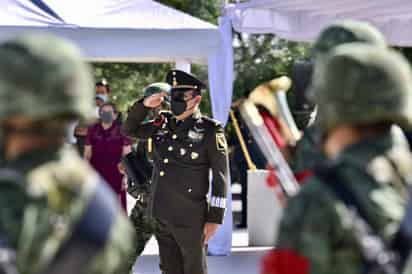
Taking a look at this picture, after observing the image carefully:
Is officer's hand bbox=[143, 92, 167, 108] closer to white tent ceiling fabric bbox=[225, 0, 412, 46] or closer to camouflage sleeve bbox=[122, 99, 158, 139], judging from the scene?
camouflage sleeve bbox=[122, 99, 158, 139]

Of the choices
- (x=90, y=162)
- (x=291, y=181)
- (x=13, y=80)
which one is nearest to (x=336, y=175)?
(x=291, y=181)

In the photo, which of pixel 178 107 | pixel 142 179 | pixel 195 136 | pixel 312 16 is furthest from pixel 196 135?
pixel 312 16

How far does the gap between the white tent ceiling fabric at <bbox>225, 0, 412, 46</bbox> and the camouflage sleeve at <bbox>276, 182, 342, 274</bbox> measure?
621cm

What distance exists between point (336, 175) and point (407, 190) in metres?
0.33

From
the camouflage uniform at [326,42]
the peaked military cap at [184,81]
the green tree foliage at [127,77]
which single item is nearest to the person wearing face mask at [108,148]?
the peaked military cap at [184,81]

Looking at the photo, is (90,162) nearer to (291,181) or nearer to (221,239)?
(221,239)

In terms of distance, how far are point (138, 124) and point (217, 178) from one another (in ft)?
2.80

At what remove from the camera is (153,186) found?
340 inches

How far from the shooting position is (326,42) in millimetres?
5000

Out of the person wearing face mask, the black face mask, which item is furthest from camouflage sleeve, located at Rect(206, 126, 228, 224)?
the person wearing face mask

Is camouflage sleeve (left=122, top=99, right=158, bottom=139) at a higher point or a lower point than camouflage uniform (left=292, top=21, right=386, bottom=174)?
lower

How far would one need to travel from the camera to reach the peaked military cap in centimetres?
868

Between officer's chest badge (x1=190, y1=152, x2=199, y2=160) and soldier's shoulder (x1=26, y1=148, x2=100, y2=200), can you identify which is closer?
soldier's shoulder (x1=26, y1=148, x2=100, y2=200)

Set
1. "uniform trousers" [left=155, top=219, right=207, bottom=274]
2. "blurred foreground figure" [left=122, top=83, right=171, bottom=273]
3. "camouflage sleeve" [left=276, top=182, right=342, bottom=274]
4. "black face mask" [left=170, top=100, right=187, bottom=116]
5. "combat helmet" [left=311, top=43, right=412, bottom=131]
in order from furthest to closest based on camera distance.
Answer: "blurred foreground figure" [left=122, top=83, right=171, bottom=273], "black face mask" [left=170, top=100, right=187, bottom=116], "uniform trousers" [left=155, top=219, right=207, bottom=274], "combat helmet" [left=311, top=43, right=412, bottom=131], "camouflage sleeve" [left=276, top=182, right=342, bottom=274]
